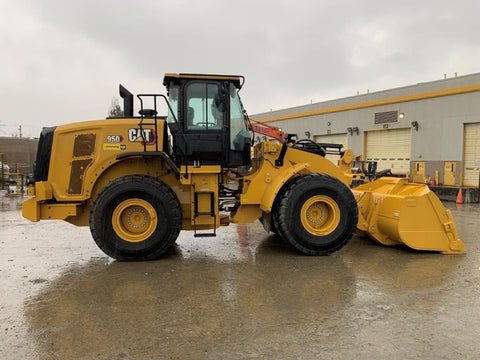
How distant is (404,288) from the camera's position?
4.14 meters

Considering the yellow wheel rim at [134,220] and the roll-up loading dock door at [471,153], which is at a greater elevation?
the roll-up loading dock door at [471,153]

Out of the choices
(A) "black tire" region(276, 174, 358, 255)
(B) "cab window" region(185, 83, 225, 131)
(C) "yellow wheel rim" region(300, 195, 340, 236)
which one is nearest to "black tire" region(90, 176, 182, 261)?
(B) "cab window" region(185, 83, 225, 131)

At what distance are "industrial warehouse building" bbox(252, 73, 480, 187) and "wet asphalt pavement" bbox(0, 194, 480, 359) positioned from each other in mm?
12559

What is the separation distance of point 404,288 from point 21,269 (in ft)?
→ 15.8

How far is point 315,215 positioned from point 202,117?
2.28 m

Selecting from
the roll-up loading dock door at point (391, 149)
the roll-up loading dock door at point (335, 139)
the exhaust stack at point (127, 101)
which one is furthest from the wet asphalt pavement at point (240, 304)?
the roll-up loading dock door at point (335, 139)

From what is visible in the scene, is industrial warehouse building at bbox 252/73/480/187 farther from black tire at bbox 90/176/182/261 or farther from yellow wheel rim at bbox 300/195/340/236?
black tire at bbox 90/176/182/261

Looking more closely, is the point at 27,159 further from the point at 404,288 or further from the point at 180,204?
the point at 404,288

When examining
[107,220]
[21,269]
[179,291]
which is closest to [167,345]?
[179,291]

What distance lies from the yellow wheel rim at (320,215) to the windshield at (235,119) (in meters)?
1.39

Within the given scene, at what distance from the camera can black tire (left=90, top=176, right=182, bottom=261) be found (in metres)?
5.11

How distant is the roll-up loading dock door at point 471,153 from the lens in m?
15.8

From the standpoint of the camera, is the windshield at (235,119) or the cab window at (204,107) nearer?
the cab window at (204,107)

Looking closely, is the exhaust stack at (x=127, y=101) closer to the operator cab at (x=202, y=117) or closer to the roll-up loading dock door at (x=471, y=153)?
the operator cab at (x=202, y=117)
